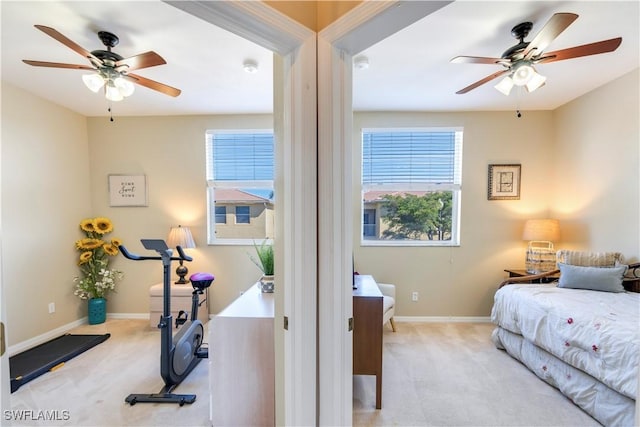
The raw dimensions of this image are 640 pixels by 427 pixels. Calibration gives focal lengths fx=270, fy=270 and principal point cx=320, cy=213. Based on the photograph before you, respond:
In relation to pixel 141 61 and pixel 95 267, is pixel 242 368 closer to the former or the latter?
pixel 141 61

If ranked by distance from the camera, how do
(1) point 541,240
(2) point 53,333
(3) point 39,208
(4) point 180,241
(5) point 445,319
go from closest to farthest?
(3) point 39,208
(2) point 53,333
(1) point 541,240
(4) point 180,241
(5) point 445,319

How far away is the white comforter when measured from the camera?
1594 mm

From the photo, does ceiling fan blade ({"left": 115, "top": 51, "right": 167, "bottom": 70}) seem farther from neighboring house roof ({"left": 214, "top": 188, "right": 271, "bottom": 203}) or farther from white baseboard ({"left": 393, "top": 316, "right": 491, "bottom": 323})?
white baseboard ({"left": 393, "top": 316, "right": 491, "bottom": 323})

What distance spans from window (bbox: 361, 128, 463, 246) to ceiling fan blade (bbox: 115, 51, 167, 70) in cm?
223

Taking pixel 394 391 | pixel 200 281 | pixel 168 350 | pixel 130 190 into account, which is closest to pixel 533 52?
pixel 394 391

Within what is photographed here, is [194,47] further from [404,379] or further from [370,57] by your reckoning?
[404,379]

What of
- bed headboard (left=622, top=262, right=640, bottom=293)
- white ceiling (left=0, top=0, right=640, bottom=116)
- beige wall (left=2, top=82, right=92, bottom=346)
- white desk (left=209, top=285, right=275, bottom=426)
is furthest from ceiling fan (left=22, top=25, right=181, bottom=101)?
bed headboard (left=622, top=262, right=640, bottom=293)

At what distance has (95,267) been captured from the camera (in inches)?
127

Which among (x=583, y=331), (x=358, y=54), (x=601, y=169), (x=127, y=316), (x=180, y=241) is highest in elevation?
(x=358, y=54)

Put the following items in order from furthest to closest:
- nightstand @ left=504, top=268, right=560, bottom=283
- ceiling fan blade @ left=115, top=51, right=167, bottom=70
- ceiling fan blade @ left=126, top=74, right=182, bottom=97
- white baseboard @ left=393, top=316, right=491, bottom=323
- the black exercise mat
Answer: white baseboard @ left=393, top=316, right=491, bottom=323 → nightstand @ left=504, top=268, right=560, bottom=283 → the black exercise mat → ceiling fan blade @ left=126, top=74, right=182, bottom=97 → ceiling fan blade @ left=115, top=51, right=167, bottom=70

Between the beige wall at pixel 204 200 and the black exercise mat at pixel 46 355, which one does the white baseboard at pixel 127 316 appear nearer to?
the beige wall at pixel 204 200

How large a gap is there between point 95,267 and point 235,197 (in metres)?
1.83

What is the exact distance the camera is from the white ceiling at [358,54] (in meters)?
1.63

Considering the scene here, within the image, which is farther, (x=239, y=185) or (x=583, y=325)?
(x=239, y=185)
